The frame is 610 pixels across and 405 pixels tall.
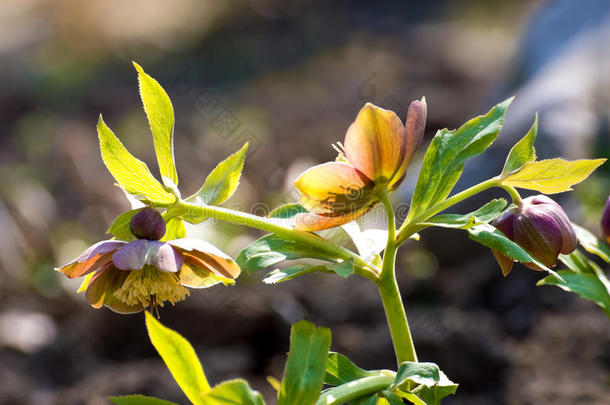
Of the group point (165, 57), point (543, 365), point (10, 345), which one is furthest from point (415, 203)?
point (165, 57)

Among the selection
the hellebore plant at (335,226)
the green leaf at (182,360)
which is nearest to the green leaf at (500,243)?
the hellebore plant at (335,226)

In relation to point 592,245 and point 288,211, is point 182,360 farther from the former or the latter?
point 592,245

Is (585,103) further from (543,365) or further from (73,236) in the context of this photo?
(73,236)

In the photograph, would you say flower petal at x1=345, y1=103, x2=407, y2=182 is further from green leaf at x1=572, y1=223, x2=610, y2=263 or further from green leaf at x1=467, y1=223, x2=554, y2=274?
green leaf at x1=572, y1=223, x2=610, y2=263

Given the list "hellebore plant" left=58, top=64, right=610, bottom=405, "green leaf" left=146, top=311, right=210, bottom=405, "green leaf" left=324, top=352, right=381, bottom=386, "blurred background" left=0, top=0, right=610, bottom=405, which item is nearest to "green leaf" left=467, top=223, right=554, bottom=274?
"hellebore plant" left=58, top=64, right=610, bottom=405

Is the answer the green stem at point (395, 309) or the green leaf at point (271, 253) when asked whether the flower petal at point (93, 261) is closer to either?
the green leaf at point (271, 253)

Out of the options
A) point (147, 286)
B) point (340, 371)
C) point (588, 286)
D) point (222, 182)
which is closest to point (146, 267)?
point (147, 286)
